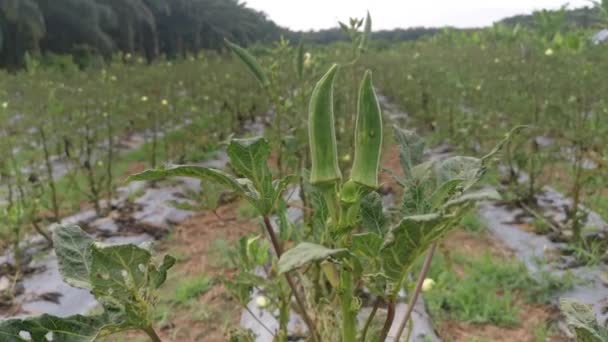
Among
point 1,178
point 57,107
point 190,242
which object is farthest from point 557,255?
point 1,178

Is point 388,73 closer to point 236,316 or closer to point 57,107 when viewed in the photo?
point 57,107

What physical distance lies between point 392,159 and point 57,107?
9.02 ft

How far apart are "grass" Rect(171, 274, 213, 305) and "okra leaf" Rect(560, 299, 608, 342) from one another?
2.05 m

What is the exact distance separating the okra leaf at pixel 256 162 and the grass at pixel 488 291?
5.75ft

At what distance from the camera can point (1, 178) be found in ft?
12.3

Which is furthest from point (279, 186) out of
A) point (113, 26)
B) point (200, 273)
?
point (113, 26)

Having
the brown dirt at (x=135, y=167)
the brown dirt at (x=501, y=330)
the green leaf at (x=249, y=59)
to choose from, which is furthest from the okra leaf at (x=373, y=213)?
the brown dirt at (x=135, y=167)

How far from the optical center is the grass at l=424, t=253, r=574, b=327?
2.38 metres

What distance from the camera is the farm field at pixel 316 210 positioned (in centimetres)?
71

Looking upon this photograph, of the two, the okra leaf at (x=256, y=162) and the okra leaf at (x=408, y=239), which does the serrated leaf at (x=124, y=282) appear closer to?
the okra leaf at (x=256, y=162)

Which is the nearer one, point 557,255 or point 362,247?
point 362,247

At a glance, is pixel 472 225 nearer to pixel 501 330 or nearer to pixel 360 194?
pixel 501 330

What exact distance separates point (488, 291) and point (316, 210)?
1935mm

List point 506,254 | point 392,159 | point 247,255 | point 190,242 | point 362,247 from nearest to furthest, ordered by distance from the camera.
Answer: point 362,247 < point 247,255 < point 506,254 < point 190,242 < point 392,159
